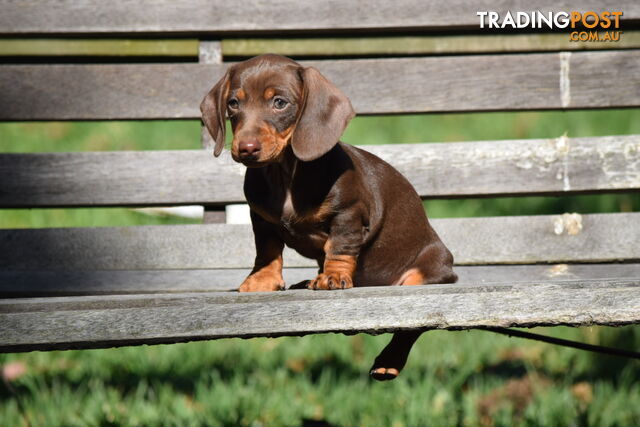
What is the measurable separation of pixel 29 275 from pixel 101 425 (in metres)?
0.68

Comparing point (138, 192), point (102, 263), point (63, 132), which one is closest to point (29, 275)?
point (102, 263)

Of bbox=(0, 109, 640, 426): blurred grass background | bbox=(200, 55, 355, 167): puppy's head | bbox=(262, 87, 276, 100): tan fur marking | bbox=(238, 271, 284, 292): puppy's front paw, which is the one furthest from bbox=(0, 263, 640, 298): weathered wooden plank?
bbox=(262, 87, 276, 100): tan fur marking

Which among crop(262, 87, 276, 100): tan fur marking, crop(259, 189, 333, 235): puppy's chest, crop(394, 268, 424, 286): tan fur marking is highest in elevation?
crop(262, 87, 276, 100): tan fur marking

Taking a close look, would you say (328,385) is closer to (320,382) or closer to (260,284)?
(320,382)

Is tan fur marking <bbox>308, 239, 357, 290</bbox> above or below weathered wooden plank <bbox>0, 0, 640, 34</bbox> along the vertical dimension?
below

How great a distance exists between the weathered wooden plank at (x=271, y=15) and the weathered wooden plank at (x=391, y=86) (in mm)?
152

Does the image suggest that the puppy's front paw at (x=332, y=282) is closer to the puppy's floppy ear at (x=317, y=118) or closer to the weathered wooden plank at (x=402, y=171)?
the puppy's floppy ear at (x=317, y=118)

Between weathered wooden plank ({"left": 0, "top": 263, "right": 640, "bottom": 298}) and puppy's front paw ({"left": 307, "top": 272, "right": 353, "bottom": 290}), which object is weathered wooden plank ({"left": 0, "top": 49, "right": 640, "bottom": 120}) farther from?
puppy's front paw ({"left": 307, "top": 272, "right": 353, "bottom": 290})

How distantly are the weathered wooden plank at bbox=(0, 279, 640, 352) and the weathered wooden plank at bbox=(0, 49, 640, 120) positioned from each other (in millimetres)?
1682

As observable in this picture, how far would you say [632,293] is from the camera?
74.5 inches

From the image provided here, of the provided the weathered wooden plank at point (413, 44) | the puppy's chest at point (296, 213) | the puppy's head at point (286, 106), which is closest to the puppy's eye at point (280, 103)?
the puppy's head at point (286, 106)

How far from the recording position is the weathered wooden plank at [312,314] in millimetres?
1862

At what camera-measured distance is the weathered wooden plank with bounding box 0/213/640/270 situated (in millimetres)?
3451

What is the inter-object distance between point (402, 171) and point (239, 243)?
0.75 metres
